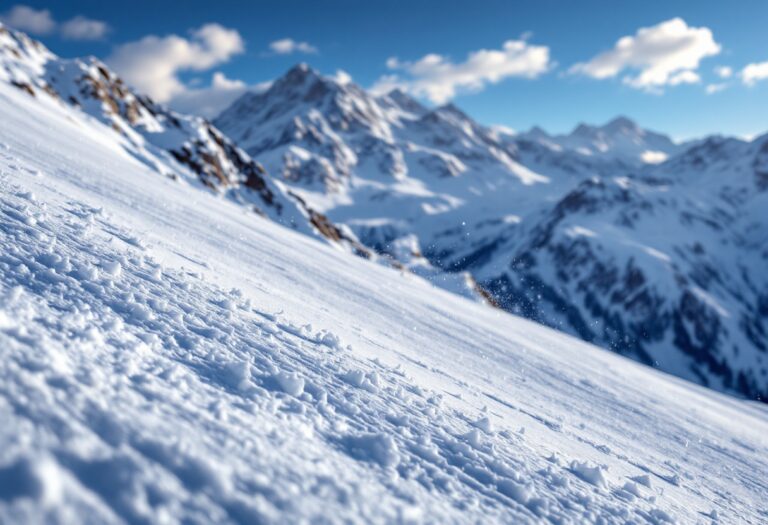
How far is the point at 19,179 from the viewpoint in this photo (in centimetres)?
720

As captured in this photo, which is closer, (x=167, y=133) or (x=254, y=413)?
(x=254, y=413)

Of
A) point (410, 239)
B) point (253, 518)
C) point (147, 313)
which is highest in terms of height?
point (410, 239)

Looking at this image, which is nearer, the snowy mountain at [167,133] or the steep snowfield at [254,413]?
the steep snowfield at [254,413]

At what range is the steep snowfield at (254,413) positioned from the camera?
2.37 metres

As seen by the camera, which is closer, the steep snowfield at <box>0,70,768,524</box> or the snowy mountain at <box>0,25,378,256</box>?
the steep snowfield at <box>0,70,768,524</box>

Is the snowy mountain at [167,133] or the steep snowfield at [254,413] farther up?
the snowy mountain at [167,133]

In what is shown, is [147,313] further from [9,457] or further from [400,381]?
[400,381]

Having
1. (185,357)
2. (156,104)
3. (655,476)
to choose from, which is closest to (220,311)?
(185,357)

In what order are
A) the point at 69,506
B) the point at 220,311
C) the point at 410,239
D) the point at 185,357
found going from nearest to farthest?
the point at 69,506
the point at 185,357
the point at 220,311
the point at 410,239

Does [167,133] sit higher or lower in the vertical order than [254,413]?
higher

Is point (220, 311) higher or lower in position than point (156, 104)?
lower

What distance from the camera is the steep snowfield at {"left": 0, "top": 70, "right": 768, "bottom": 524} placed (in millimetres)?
2371

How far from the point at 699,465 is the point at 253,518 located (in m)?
7.99

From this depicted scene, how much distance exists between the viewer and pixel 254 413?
133 inches
